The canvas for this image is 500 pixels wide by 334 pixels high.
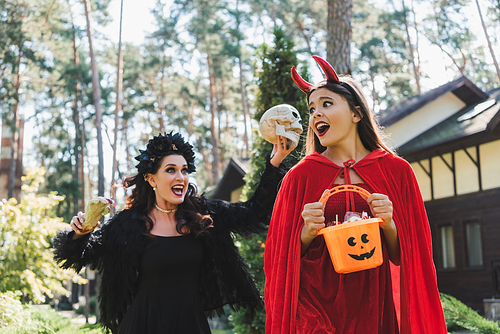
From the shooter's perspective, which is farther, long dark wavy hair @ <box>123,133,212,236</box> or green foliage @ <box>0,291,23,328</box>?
green foliage @ <box>0,291,23,328</box>

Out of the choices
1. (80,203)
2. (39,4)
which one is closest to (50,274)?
(39,4)

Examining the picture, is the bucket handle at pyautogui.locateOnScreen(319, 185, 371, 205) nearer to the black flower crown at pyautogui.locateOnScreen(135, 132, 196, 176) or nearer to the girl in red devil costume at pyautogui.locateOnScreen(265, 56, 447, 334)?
the girl in red devil costume at pyautogui.locateOnScreen(265, 56, 447, 334)

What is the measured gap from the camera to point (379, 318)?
252cm

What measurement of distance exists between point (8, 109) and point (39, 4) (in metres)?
5.98

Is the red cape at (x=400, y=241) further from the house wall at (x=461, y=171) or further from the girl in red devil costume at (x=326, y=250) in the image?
the house wall at (x=461, y=171)

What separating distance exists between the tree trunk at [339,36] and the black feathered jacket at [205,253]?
535 centimetres

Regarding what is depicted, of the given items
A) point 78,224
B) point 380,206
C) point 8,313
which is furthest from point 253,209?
point 8,313

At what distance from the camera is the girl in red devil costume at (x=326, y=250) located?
2.46 m

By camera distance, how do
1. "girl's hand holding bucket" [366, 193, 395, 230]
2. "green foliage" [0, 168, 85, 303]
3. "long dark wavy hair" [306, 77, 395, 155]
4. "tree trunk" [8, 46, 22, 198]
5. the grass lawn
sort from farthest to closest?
"tree trunk" [8, 46, 22, 198]
"green foliage" [0, 168, 85, 303]
the grass lawn
"long dark wavy hair" [306, 77, 395, 155]
"girl's hand holding bucket" [366, 193, 395, 230]

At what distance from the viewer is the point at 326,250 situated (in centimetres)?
268

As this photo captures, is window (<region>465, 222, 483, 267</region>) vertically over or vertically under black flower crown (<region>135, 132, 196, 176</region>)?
under

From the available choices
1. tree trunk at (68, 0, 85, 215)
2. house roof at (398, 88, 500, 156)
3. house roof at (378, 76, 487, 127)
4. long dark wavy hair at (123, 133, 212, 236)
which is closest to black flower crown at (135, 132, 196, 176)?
long dark wavy hair at (123, 133, 212, 236)

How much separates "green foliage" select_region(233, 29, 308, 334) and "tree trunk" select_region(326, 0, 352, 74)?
1.61 metres

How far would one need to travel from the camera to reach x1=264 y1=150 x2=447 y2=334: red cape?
2447mm
